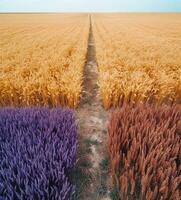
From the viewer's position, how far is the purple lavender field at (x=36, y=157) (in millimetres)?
1670

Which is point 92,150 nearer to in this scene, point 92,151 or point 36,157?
point 92,151

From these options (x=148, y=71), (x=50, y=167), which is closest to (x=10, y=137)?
(x=50, y=167)

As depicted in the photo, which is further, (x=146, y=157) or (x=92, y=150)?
(x=92, y=150)

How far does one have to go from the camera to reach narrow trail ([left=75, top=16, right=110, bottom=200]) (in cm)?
220

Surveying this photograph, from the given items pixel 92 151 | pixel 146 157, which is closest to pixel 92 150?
pixel 92 151

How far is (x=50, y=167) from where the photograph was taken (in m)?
→ 1.85

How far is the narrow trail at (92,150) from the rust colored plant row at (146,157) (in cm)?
25

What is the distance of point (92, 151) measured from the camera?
9.47 ft

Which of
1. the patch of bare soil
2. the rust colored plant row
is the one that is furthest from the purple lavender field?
the rust colored plant row

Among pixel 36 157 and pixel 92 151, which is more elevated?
pixel 36 157

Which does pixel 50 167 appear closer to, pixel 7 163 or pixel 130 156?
pixel 7 163

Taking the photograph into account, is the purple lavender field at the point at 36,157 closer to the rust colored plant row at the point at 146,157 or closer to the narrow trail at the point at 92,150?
the narrow trail at the point at 92,150

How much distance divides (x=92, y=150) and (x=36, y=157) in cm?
109

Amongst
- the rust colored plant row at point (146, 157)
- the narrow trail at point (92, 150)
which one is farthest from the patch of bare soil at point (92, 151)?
the rust colored plant row at point (146, 157)
